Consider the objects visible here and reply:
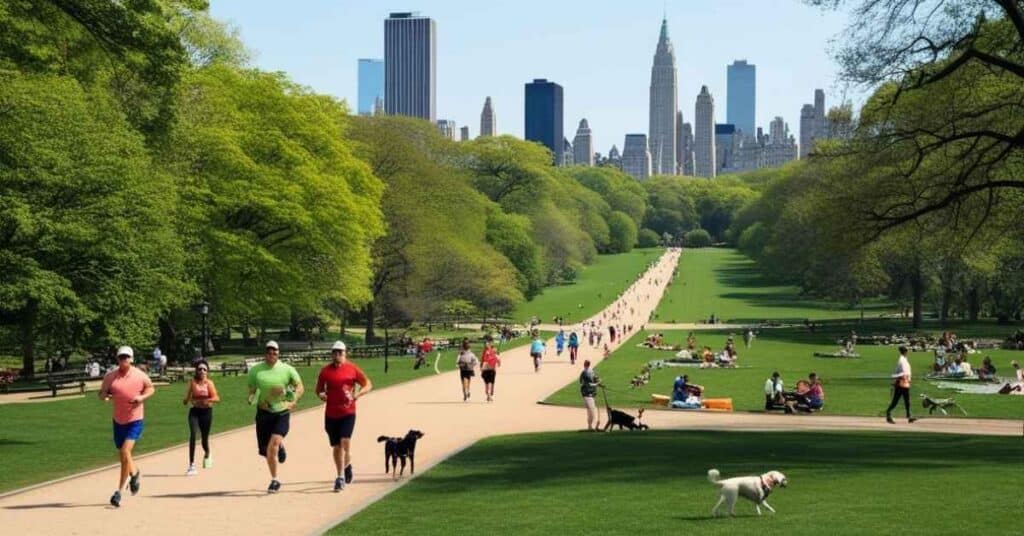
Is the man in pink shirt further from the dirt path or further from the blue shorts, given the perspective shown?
the dirt path

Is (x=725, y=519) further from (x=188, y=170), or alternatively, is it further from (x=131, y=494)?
(x=188, y=170)

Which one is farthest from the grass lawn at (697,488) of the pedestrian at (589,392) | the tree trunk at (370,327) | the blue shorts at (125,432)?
the tree trunk at (370,327)

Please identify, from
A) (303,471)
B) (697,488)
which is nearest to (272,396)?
(303,471)

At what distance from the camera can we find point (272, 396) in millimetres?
15508

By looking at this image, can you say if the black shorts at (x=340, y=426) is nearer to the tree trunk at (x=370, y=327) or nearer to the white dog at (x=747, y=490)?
the white dog at (x=747, y=490)

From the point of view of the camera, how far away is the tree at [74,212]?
3139 centimetres

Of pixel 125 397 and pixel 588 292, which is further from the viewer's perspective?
pixel 588 292

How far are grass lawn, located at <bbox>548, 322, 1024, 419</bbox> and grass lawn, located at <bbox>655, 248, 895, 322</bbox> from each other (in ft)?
79.2

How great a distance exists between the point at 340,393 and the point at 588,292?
109 meters

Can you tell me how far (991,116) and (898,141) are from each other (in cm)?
355

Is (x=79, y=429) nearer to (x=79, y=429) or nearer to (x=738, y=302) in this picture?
(x=79, y=429)

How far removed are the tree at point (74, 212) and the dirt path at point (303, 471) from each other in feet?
24.6

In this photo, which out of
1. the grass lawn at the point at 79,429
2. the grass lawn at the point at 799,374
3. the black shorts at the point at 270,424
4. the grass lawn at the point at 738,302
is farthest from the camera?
the grass lawn at the point at 738,302

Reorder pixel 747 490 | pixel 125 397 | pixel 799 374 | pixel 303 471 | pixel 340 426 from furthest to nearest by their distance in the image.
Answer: pixel 799 374
pixel 303 471
pixel 340 426
pixel 125 397
pixel 747 490
